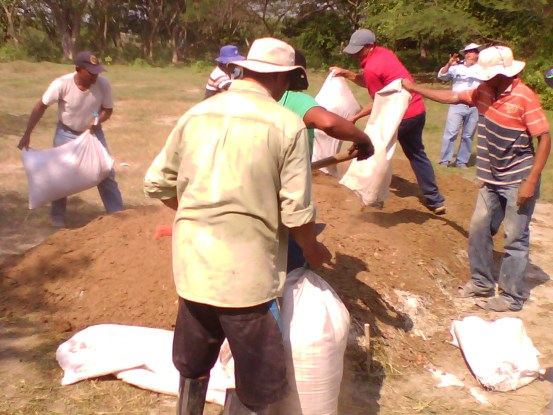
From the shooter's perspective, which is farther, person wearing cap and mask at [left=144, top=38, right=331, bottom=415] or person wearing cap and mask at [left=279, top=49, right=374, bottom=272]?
person wearing cap and mask at [left=279, top=49, right=374, bottom=272]

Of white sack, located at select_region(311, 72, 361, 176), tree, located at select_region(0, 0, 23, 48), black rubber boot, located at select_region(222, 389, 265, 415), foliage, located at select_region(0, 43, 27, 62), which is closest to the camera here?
black rubber boot, located at select_region(222, 389, 265, 415)

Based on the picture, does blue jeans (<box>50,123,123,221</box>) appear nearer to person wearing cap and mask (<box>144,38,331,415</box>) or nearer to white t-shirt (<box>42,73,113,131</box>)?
white t-shirt (<box>42,73,113,131</box>)

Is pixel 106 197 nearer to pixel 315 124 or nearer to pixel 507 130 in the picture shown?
pixel 507 130

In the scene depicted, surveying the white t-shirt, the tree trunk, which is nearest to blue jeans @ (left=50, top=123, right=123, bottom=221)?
the white t-shirt

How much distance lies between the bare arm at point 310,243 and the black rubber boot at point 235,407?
0.60 m

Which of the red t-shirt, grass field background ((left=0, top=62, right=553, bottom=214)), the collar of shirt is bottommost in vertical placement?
grass field background ((left=0, top=62, right=553, bottom=214))

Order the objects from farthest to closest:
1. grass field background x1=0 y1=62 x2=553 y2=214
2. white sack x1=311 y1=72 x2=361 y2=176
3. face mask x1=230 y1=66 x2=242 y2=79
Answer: grass field background x1=0 y1=62 x2=553 y2=214 < white sack x1=311 y1=72 x2=361 y2=176 < face mask x1=230 y1=66 x2=242 y2=79

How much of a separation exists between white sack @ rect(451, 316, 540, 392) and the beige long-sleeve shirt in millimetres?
1893

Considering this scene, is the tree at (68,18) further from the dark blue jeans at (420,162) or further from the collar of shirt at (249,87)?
the collar of shirt at (249,87)

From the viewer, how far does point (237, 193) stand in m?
2.27

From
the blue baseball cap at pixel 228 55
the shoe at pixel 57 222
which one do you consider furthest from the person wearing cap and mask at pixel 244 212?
the shoe at pixel 57 222

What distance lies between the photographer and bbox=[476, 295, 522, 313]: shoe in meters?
4.64

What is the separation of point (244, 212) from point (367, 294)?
2191mm

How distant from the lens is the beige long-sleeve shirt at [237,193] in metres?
2.26
